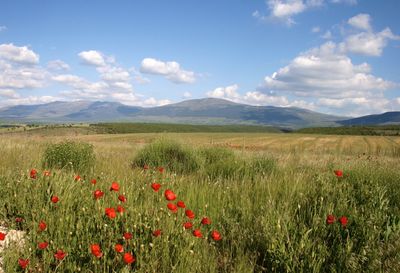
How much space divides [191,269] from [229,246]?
91 centimetres

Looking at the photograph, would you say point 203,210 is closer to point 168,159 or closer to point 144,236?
point 144,236

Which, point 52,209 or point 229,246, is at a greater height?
point 52,209

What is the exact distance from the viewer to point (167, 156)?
1255 cm

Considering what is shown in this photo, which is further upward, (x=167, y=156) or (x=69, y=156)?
(x=69, y=156)

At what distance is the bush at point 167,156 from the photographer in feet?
37.6

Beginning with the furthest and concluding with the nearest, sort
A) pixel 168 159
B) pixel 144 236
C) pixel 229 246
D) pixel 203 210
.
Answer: pixel 168 159 → pixel 203 210 → pixel 229 246 → pixel 144 236

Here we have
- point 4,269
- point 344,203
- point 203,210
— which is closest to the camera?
point 4,269

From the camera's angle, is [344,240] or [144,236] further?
[344,240]

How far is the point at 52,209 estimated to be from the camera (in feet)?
13.7

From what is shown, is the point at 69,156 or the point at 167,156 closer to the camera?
the point at 69,156

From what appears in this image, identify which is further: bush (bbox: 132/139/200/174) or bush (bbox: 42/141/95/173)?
bush (bbox: 132/139/200/174)

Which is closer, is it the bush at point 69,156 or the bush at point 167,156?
the bush at point 69,156

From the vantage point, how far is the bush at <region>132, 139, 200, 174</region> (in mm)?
11469

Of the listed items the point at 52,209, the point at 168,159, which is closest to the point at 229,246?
the point at 52,209
